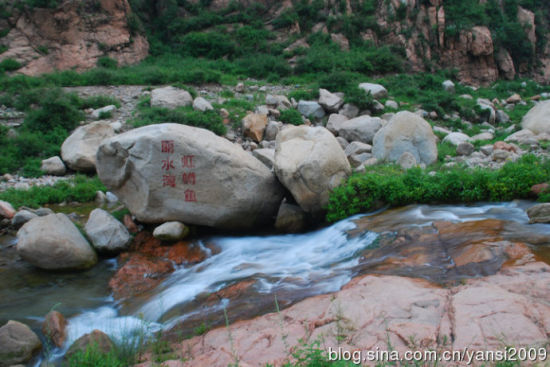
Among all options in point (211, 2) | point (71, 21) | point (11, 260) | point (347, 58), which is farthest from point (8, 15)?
point (11, 260)

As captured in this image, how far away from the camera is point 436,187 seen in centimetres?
703

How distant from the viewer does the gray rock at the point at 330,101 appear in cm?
1564

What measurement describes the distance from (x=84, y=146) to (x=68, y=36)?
13437mm

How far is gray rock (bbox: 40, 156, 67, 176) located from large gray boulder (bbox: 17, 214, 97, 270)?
4.61m

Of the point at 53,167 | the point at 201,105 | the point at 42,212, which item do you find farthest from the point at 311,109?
the point at 42,212

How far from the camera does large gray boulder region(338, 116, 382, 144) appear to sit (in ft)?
41.6

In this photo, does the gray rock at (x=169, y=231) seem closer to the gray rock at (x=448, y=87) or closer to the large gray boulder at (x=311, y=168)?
the large gray boulder at (x=311, y=168)

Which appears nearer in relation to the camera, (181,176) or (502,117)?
(181,176)

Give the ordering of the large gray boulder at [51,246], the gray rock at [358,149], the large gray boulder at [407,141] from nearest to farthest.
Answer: the large gray boulder at [51,246] → the large gray boulder at [407,141] → the gray rock at [358,149]

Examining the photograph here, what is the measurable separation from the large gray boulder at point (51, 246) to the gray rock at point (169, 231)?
1157 millimetres

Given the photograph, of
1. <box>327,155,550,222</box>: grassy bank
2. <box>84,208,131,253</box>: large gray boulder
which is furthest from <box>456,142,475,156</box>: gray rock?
<box>84,208,131,253</box>: large gray boulder

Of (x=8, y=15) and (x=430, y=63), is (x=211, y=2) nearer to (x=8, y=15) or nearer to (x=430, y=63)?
(x=8, y=15)

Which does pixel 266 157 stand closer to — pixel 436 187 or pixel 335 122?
pixel 436 187

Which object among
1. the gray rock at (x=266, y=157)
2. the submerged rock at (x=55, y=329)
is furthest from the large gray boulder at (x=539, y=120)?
the submerged rock at (x=55, y=329)
